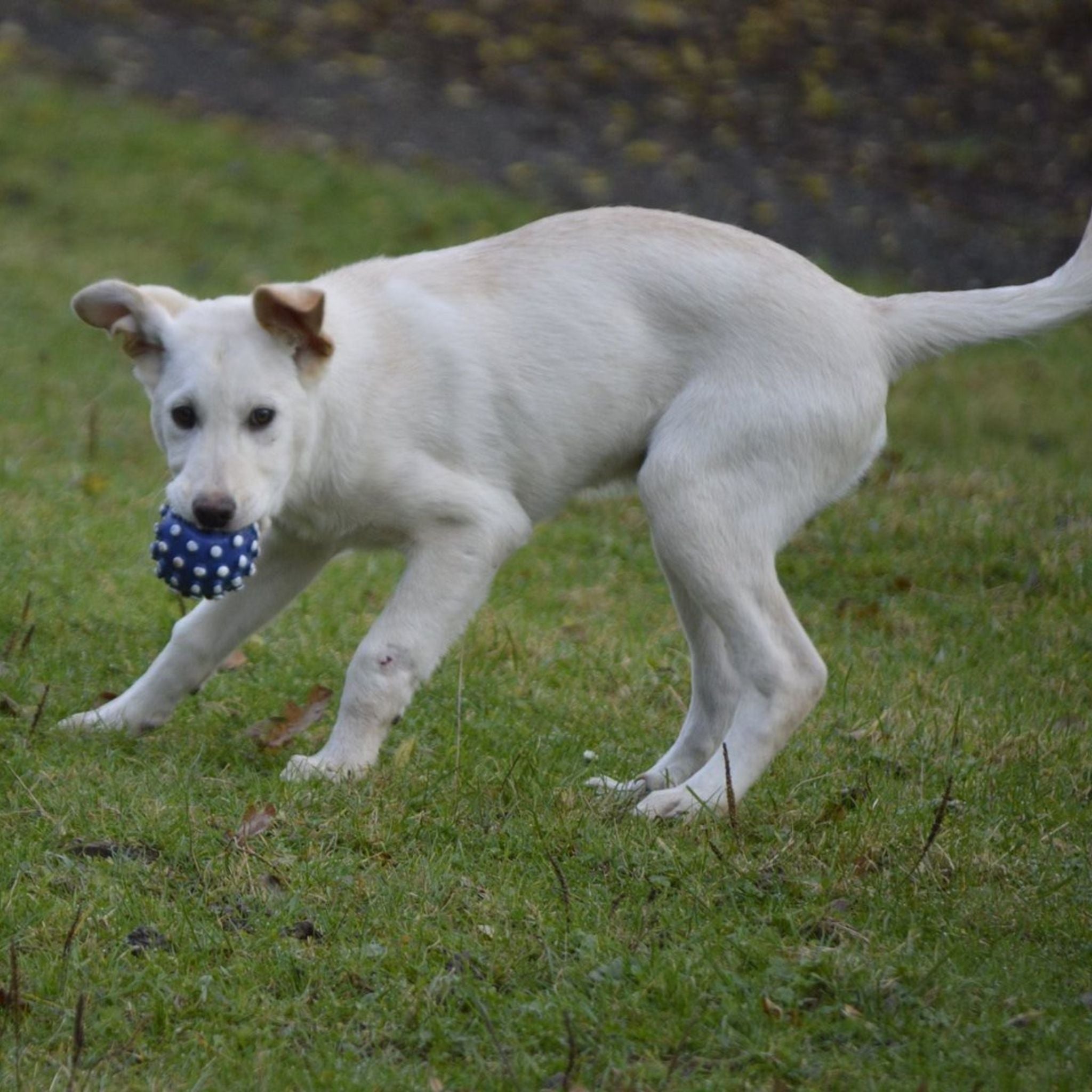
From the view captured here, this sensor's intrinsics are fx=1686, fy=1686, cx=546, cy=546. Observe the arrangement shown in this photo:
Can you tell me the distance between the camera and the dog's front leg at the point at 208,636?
192 inches

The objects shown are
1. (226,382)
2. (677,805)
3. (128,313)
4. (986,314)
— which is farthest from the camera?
(986,314)

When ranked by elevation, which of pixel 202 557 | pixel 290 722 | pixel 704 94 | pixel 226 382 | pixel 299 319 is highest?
pixel 299 319

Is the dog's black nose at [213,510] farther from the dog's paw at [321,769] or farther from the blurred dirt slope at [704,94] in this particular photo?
the blurred dirt slope at [704,94]

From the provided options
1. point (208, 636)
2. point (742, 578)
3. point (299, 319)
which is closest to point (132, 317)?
point (299, 319)

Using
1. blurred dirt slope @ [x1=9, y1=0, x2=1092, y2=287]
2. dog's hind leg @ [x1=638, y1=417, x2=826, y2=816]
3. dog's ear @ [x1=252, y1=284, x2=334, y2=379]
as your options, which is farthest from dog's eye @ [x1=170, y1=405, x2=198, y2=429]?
blurred dirt slope @ [x1=9, y1=0, x2=1092, y2=287]

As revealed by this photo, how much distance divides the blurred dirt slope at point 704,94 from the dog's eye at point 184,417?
821 cm

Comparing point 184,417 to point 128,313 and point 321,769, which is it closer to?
point 128,313

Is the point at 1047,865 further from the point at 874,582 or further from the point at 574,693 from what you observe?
the point at 874,582

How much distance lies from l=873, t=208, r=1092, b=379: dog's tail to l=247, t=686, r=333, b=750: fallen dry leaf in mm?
1952

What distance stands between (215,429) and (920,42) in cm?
1178

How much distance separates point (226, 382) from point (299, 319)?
258mm

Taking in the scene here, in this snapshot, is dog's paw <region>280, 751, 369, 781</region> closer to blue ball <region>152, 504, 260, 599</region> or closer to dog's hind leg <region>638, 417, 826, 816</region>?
blue ball <region>152, 504, 260, 599</region>

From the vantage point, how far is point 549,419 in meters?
4.84

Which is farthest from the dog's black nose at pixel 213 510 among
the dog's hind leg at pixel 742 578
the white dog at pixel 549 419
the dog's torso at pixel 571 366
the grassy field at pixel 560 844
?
the dog's hind leg at pixel 742 578
